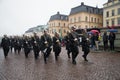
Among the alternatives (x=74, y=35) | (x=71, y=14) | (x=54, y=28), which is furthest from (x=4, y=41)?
(x=54, y=28)

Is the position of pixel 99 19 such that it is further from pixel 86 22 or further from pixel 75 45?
pixel 75 45

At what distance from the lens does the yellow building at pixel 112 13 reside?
5250cm

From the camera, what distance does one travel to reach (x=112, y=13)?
54344 mm

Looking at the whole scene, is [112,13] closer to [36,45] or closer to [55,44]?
[36,45]

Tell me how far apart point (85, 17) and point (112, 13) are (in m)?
13.5

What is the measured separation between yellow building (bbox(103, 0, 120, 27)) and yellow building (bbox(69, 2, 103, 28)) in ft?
33.2


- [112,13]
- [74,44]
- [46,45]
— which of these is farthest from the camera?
[112,13]

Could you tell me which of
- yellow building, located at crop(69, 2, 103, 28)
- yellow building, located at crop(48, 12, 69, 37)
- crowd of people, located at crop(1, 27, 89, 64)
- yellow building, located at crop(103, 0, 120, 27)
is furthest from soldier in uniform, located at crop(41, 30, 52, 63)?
yellow building, located at crop(48, 12, 69, 37)

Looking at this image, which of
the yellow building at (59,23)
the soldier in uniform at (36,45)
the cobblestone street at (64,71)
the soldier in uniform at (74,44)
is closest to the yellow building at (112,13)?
the yellow building at (59,23)

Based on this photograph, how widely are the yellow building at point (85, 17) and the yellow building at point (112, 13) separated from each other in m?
10.1

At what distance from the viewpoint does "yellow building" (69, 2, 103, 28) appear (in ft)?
216

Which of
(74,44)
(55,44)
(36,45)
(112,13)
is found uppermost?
(112,13)

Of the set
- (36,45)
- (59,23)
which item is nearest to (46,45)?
(36,45)

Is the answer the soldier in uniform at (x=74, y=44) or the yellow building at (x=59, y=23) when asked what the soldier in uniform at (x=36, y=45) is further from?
the yellow building at (x=59, y=23)
